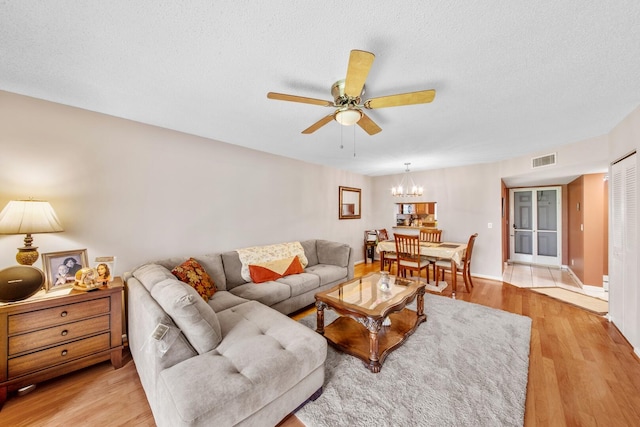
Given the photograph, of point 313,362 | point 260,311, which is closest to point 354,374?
point 313,362

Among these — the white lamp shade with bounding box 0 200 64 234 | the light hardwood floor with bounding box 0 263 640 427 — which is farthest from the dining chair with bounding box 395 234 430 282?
the white lamp shade with bounding box 0 200 64 234

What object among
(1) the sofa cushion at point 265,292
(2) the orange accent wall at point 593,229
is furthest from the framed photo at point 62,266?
(2) the orange accent wall at point 593,229

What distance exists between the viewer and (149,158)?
2637mm

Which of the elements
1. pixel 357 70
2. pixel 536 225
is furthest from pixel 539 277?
pixel 357 70

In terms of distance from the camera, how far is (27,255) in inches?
72.7

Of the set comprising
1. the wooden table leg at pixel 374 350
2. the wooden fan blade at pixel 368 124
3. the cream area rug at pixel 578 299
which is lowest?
the cream area rug at pixel 578 299

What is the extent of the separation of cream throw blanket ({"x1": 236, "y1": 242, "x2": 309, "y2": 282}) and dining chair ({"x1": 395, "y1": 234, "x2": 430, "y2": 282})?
63.6 inches

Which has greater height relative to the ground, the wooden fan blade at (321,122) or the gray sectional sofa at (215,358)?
the wooden fan blade at (321,122)

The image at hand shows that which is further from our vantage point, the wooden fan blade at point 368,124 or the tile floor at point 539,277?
the tile floor at point 539,277

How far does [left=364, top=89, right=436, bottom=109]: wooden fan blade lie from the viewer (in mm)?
1558

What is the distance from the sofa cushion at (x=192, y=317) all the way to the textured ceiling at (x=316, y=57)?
157cm

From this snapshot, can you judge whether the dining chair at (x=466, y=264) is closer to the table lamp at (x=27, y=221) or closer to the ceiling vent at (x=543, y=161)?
the ceiling vent at (x=543, y=161)

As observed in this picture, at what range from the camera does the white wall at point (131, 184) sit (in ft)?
6.61

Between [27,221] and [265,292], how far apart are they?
2035 mm
